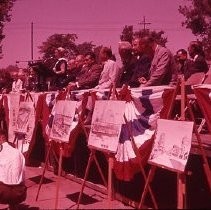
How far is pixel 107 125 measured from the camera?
6.56 m

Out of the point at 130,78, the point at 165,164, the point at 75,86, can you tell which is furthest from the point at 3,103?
the point at 165,164

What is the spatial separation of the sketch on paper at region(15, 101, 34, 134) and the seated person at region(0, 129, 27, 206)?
2.43 meters

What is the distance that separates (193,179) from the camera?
845 centimetres

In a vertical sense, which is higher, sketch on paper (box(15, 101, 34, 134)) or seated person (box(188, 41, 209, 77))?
seated person (box(188, 41, 209, 77))

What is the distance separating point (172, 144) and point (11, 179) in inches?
123

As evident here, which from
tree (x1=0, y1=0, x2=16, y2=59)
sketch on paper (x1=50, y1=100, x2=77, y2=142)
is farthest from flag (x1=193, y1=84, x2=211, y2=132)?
tree (x1=0, y1=0, x2=16, y2=59)

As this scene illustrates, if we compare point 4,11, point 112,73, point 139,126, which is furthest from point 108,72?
point 4,11

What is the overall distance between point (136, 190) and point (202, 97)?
11.4 ft

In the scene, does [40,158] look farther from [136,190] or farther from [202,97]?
[202,97]

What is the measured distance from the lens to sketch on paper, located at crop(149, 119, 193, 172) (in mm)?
4992

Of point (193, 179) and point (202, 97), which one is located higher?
point (202, 97)

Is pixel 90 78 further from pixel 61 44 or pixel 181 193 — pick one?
pixel 61 44

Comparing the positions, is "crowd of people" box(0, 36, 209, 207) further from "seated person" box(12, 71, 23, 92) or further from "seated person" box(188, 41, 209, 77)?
"seated person" box(12, 71, 23, 92)

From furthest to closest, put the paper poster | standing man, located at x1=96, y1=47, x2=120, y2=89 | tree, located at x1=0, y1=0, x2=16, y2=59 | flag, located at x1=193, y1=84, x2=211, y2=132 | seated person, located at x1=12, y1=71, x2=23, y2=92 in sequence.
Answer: tree, located at x1=0, y1=0, x2=16, y2=59, seated person, located at x1=12, y1=71, x2=23, y2=92, standing man, located at x1=96, y1=47, x2=120, y2=89, the paper poster, flag, located at x1=193, y1=84, x2=211, y2=132
